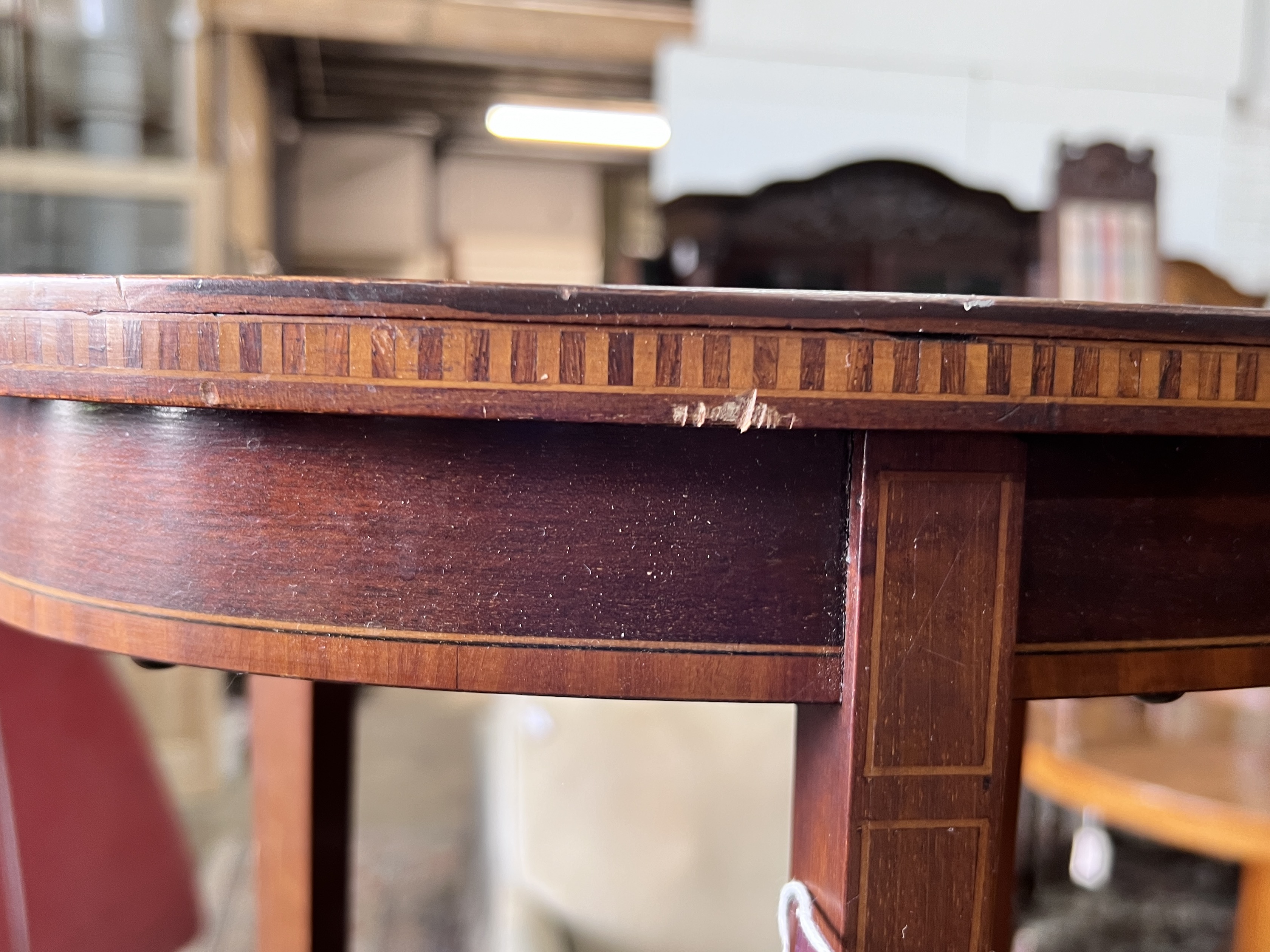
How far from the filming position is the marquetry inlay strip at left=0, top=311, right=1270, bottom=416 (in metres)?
0.21

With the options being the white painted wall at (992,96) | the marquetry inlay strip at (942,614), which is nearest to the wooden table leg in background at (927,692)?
the marquetry inlay strip at (942,614)

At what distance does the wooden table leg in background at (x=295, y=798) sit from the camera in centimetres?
59

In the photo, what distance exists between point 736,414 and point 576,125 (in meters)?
4.75

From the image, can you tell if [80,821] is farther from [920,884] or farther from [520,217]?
[520,217]

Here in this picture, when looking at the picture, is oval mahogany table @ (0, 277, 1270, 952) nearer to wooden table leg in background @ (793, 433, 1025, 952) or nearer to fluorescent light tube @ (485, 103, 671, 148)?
wooden table leg in background @ (793, 433, 1025, 952)

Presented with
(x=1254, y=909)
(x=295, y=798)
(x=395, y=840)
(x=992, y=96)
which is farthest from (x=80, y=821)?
(x=992, y=96)

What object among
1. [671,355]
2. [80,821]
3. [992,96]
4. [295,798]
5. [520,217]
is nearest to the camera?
[671,355]

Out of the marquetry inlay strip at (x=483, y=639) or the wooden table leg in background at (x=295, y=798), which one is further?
the wooden table leg in background at (x=295, y=798)

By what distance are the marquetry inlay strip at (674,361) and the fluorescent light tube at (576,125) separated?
4.55m

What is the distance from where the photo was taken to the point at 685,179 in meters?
2.45

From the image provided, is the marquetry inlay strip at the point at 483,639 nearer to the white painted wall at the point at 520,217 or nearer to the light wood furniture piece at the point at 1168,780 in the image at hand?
the light wood furniture piece at the point at 1168,780

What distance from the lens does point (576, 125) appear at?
4.66 m

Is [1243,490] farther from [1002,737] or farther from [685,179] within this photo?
[685,179]

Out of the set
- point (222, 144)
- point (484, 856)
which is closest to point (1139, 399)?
point (484, 856)
